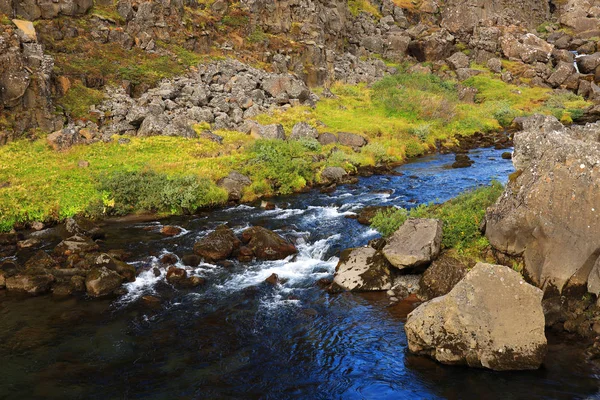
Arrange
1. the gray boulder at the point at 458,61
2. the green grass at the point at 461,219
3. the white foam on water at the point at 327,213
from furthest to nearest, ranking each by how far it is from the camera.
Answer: the gray boulder at the point at 458,61 → the white foam on water at the point at 327,213 → the green grass at the point at 461,219

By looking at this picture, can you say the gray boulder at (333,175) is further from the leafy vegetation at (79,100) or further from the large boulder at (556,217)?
the leafy vegetation at (79,100)

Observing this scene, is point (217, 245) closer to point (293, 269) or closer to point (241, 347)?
point (293, 269)

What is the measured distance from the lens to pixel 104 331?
53.6 feet

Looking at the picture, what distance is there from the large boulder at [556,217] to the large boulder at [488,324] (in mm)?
3020

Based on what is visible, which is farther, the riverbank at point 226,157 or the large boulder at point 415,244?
the riverbank at point 226,157

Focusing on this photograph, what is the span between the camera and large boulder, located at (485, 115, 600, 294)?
1561cm

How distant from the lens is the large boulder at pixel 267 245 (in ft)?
72.3

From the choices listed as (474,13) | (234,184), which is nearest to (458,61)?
(474,13)

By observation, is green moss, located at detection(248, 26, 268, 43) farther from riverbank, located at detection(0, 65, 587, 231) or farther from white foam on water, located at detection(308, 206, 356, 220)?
white foam on water, located at detection(308, 206, 356, 220)

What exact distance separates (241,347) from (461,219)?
10509 mm

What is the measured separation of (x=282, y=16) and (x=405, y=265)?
52848 mm

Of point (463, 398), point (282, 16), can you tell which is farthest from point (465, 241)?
point (282, 16)

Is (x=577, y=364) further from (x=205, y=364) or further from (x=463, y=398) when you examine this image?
(x=205, y=364)

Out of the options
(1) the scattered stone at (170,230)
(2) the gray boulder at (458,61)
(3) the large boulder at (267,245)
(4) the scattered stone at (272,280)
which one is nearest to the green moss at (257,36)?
(2) the gray boulder at (458,61)
